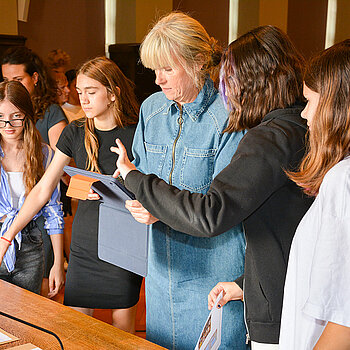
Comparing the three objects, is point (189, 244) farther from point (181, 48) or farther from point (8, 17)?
point (8, 17)

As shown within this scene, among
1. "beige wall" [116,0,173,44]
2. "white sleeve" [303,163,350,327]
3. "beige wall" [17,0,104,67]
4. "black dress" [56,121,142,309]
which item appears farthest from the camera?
"beige wall" [116,0,173,44]

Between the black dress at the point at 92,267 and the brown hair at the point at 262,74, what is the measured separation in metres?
0.97

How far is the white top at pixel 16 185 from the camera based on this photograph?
231 cm

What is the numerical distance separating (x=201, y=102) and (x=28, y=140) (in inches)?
36.0

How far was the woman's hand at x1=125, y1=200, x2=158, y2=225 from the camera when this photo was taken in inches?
67.1

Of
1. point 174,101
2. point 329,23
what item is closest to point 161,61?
point 174,101

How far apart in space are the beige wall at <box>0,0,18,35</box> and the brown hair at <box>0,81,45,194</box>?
340cm

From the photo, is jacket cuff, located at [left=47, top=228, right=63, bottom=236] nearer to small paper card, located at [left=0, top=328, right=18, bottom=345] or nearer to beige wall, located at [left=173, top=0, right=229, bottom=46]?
small paper card, located at [left=0, top=328, right=18, bottom=345]

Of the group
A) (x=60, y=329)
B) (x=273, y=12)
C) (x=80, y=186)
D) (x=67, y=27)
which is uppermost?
(x=273, y=12)

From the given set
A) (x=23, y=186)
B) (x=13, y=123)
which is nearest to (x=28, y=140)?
(x=13, y=123)

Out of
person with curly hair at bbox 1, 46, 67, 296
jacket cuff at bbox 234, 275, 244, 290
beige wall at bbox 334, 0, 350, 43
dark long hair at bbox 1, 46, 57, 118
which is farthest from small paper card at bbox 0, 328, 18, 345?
beige wall at bbox 334, 0, 350, 43

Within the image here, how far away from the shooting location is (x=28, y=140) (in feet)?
7.73

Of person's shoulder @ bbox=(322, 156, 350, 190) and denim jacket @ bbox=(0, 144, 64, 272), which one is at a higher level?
person's shoulder @ bbox=(322, 156, 350, 190)

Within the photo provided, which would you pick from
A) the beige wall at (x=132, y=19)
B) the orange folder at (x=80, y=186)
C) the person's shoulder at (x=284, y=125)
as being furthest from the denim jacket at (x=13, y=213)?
the beige wall at (x=132, y=19)
